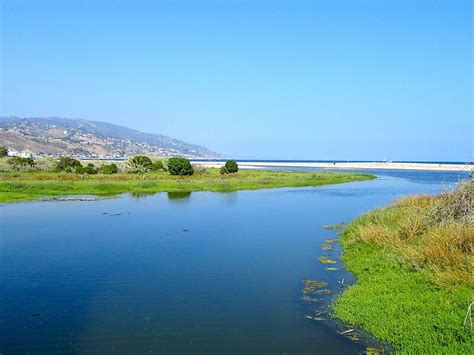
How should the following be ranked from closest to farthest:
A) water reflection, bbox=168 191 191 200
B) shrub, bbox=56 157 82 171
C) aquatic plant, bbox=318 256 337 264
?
aquatic plant, bbox=318 256 337 264 → water reflection, bbox=168 191 191 200 → shrub, bbox=56 157 82 171

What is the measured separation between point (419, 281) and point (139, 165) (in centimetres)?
6630

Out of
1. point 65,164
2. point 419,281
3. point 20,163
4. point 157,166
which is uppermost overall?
point 20,163

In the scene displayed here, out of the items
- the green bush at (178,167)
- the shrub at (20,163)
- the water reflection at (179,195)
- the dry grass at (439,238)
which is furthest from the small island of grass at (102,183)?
the dry grass at (439,238)

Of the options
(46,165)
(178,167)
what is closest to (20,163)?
(46,165)

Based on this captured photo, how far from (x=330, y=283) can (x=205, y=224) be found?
1417 cm

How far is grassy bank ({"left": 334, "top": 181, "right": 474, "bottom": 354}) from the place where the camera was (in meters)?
10.2

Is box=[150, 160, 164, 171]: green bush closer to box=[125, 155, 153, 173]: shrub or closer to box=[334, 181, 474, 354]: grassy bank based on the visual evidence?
box=[125, 155, 153, 173]: shrub

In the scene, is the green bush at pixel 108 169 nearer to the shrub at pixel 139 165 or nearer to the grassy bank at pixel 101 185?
the shrub at pixel 139 165

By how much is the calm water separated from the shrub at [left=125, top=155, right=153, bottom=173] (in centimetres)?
4202

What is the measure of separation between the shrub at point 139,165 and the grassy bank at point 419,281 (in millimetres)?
57861

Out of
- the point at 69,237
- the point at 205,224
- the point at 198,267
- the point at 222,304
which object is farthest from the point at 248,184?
the point at 222,304

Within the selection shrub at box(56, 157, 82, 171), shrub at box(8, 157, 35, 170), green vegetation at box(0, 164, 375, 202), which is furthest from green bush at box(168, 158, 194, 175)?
shrub at box(8, 157, 35, 170)

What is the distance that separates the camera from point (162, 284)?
15539mm

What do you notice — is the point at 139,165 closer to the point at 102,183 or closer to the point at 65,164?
the point at 65,164
